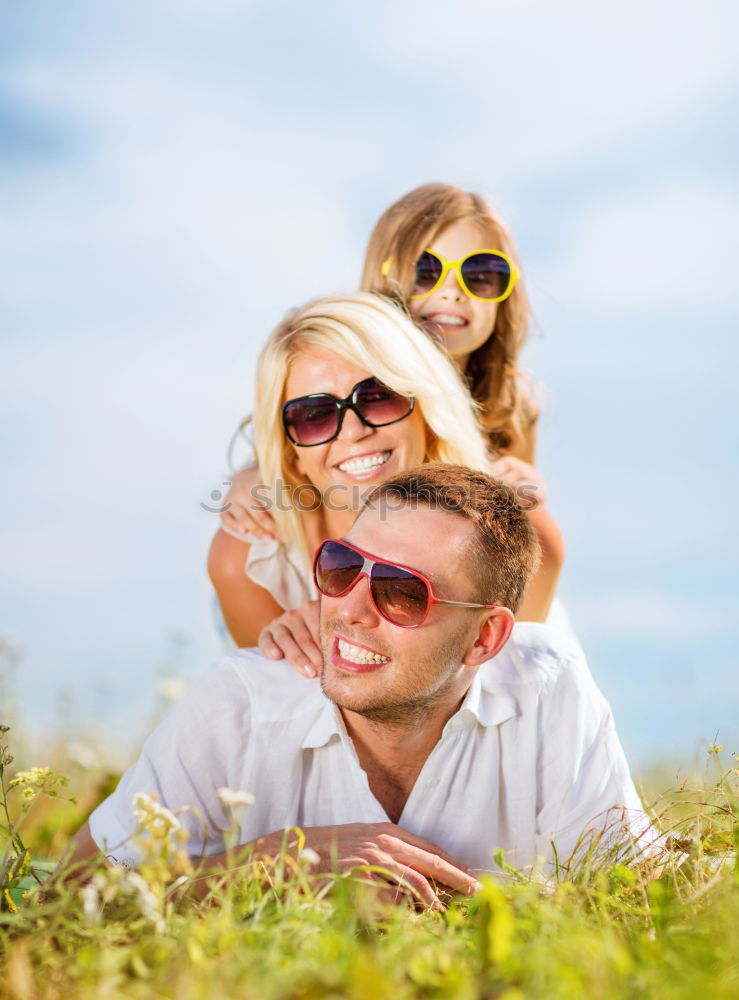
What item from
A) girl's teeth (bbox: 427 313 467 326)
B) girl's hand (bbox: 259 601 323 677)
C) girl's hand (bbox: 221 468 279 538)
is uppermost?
girl's teeth (bbox: 427 313 467 326)

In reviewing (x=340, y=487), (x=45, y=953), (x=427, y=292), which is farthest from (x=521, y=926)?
(x=427, y=292)

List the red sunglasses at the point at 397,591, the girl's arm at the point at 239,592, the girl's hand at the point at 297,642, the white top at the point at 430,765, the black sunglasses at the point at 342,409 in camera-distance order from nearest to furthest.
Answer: the red sunglasses at the point at 397,591 → the white top at the point at 430,765 → the girl's hand at the point at 297,642 → the black sunglasses at the point at 342,409 → the girl's arm at the point at 239,592

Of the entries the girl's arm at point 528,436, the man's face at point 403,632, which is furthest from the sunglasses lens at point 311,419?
the girl's arm at point 528,436

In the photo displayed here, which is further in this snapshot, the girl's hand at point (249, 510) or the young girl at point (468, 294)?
the young girl at point (468, 294)

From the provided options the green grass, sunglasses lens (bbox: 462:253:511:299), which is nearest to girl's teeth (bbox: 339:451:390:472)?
sunglasses lens (bbox: 462:253:511:299)

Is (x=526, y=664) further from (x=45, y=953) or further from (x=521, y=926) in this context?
(x=45, y=953)

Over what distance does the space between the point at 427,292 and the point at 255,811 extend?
128 inches

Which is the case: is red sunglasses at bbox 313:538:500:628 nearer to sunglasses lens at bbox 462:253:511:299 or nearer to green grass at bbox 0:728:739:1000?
green grass at bbox 0:728:739:1000

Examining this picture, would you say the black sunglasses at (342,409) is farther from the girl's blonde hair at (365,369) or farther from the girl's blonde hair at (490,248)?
the girl's blonde hair at (490,248)

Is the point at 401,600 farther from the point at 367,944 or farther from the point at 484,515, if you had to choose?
the point at 367,944

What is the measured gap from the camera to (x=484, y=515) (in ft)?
11.7

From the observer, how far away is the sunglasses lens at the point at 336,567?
3.44 metres

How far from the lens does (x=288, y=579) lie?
5133 mm

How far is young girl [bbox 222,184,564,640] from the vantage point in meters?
5.81
